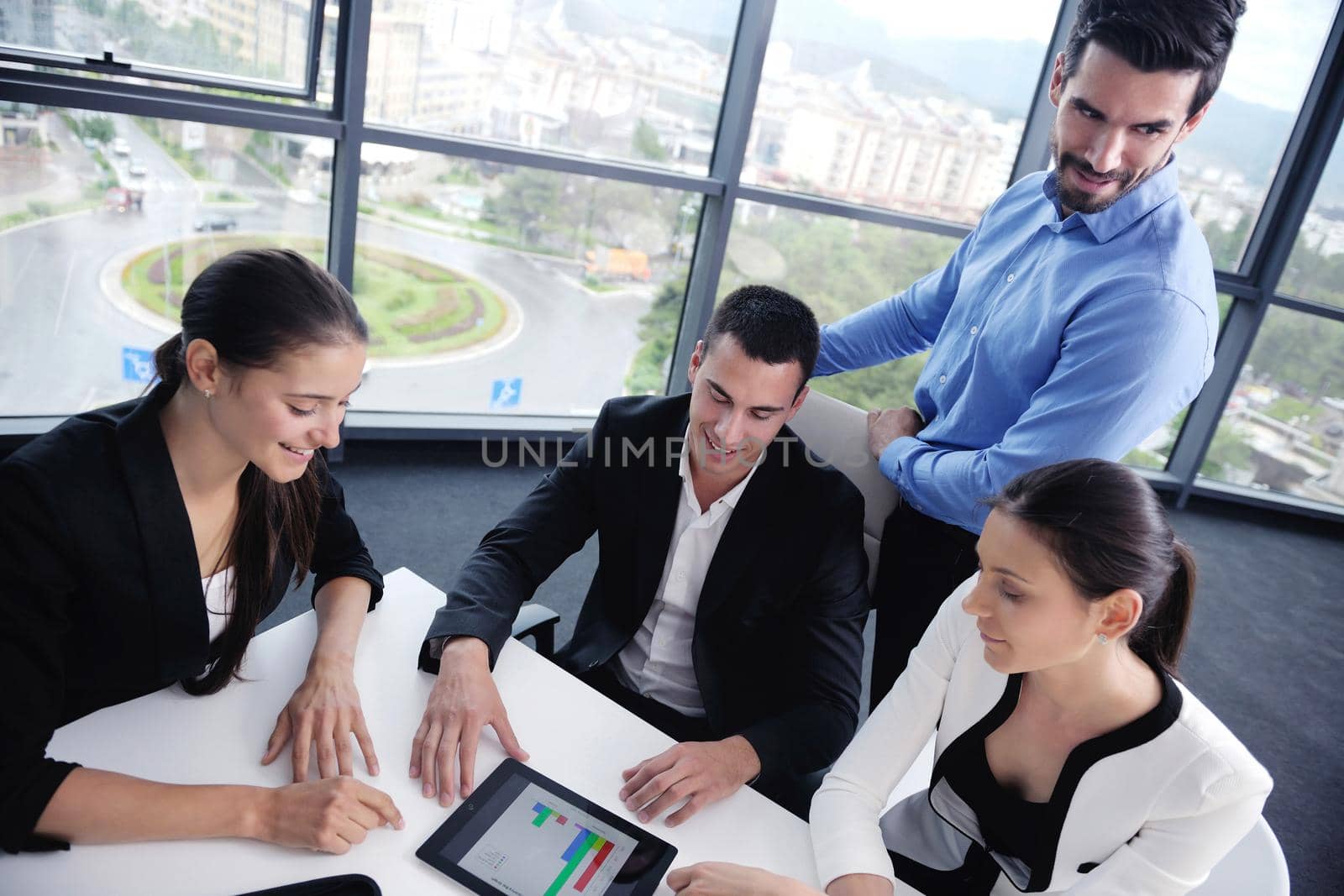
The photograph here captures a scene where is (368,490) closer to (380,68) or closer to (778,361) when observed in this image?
(380,68)

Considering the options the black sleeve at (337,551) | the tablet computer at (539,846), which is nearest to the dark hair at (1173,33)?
the tablet computer at (539,846)

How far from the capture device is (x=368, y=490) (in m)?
3.91

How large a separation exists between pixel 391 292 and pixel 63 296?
1.17 m

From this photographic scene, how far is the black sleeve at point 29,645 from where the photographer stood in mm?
1138

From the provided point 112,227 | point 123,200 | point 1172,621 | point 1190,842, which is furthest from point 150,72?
point 1190,842

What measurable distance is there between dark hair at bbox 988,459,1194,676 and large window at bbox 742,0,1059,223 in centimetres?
323

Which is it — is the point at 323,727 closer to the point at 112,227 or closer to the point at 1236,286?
the point at 112,227

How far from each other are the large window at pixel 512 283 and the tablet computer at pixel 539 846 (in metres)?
2.96

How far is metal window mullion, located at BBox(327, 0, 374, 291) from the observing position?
337 centimetres

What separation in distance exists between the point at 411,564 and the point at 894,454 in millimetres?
2099

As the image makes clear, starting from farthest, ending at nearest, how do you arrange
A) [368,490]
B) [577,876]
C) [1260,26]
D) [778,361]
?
1. [1260,26]
2. [368,490]
3. [778,361]
4. [577,876]

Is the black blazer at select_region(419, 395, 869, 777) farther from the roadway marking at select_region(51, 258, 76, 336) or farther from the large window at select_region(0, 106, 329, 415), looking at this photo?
the roadway marking at select_region(51, 258, 76, 336)

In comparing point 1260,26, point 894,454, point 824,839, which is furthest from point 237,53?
point 1260,26

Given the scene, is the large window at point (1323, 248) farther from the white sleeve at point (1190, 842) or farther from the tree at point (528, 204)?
the white sleeve at point (1190, 842)
